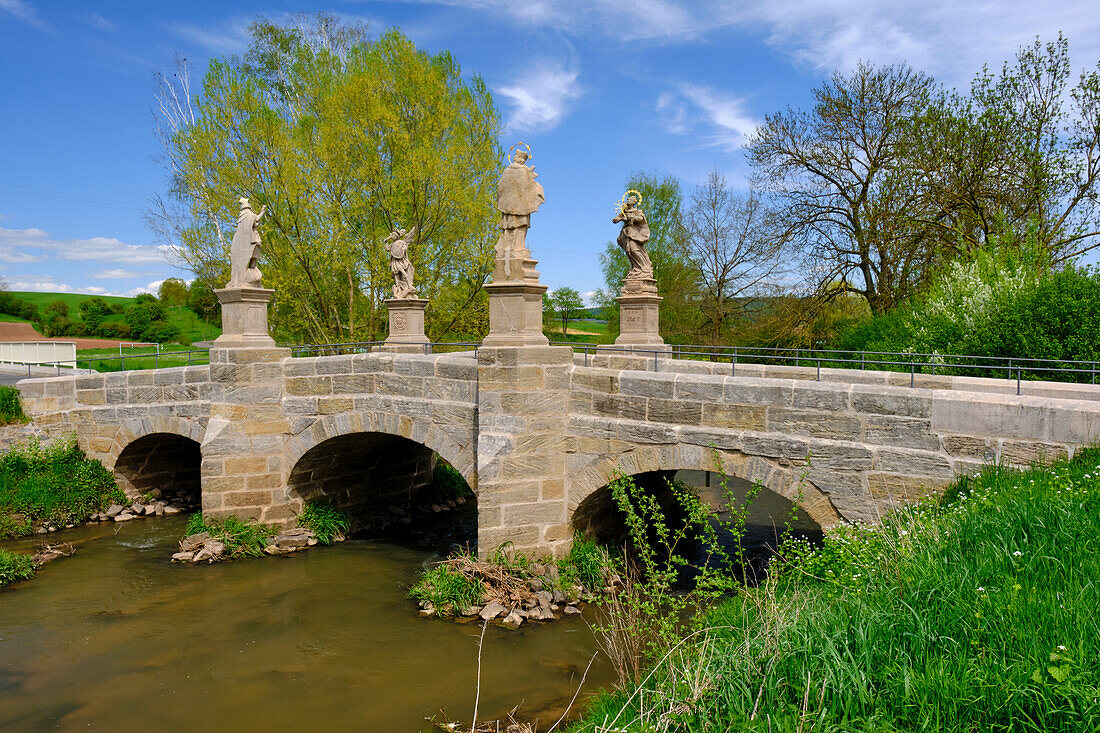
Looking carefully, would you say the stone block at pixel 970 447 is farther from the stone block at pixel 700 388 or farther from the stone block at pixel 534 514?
the stone block at pixel 534 514

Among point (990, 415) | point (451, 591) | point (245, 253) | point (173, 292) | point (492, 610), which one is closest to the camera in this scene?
point (990, 415)

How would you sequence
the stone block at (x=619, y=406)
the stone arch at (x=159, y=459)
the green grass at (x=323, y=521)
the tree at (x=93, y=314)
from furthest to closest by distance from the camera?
the tree at (x=93, y=314), the stone arch at (x=159, y=459), the green grass at (x=323, y=521), the stone block at (x=619, y=406)

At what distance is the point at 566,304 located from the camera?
46.3 metres

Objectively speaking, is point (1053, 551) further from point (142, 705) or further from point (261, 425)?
point (261, 425)

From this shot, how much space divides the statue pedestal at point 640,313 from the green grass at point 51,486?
1071cm

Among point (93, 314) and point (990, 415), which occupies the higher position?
point (93, 314)

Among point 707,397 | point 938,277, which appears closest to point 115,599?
point 707,397

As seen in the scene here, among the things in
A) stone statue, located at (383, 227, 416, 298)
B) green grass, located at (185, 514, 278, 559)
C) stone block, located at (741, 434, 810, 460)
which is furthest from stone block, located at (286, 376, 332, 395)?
stone block, located at (741, 434, 810, 460)

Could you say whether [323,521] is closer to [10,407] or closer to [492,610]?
[492,610]

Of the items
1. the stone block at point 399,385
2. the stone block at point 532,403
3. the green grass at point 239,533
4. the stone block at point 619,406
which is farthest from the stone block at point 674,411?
the green grass at point 239,533

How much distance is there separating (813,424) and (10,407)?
53.0 feet

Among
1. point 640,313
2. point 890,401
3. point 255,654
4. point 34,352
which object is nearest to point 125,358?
point 34,352

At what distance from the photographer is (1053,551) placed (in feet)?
14.3

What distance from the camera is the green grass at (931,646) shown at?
321 cm
